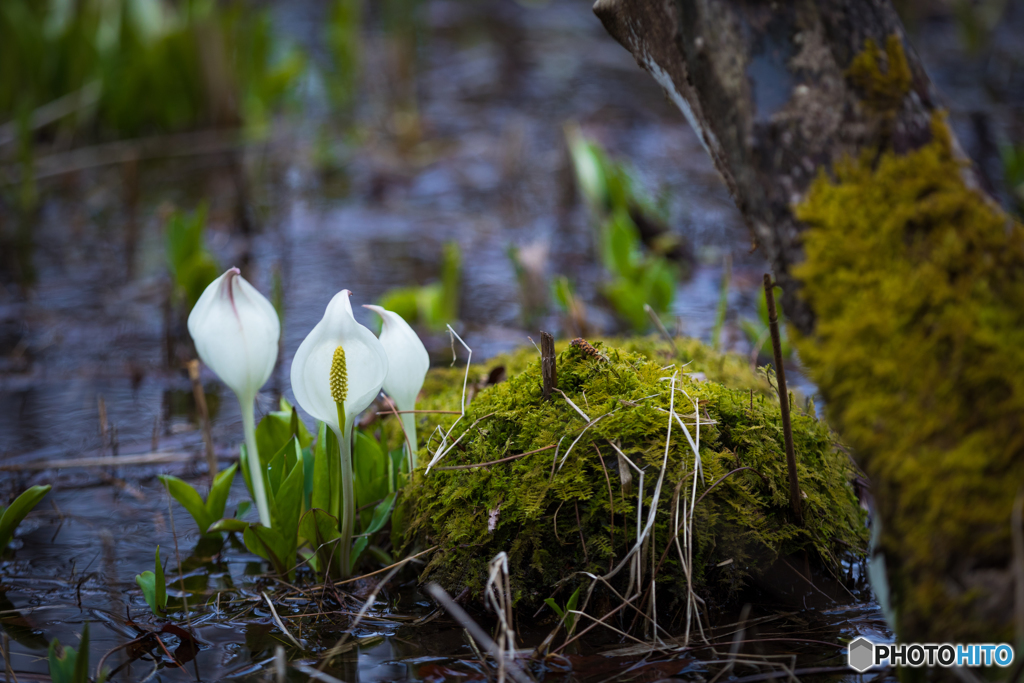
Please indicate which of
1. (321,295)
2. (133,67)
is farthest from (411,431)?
(133,67)

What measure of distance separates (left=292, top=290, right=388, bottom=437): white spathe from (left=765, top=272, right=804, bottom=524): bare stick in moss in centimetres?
64

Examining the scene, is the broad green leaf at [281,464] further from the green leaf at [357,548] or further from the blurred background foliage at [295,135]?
the blurred background foliage at [295,135]

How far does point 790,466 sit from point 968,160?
580mm

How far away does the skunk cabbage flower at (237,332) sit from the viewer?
4.84 ft

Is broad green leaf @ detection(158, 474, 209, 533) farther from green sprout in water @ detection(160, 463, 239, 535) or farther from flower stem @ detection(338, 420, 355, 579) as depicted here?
flower stem @ detection(338, 420, 355, 579)

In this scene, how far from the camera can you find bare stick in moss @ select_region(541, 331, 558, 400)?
142 cm

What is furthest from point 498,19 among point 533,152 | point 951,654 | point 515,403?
point 951,654

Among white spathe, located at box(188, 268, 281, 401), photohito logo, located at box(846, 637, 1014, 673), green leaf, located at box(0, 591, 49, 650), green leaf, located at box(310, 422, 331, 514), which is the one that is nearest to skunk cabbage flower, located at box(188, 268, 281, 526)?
white spathe, located at box(188, 268, 281, 401)

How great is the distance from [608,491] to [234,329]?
78 centimetres

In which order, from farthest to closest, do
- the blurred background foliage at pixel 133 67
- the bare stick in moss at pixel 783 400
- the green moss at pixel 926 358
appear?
the blurred background foliage at pixel 133 67, the bare stick in moss at pixel 783 400, the green moss at pixel 926 358

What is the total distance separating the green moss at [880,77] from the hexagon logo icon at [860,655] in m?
0.83

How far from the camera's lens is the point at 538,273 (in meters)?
3.25

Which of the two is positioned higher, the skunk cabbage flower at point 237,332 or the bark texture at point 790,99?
the bark texture at point 790,99

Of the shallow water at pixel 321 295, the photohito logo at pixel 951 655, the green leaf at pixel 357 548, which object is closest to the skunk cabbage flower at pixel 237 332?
the green leaf at pixel 357 548
